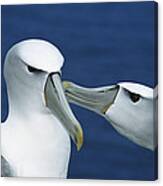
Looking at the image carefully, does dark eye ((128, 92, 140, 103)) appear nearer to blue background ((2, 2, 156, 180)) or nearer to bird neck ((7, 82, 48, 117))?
blue background ((2, 2, 156, 180))

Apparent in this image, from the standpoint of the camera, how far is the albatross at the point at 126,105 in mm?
2258

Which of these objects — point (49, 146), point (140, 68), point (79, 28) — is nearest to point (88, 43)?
point (79, 28)

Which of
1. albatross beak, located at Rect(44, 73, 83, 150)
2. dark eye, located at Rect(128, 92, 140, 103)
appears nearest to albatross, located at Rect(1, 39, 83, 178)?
albatross beak, located at Rect(44, 73, 83, 150)

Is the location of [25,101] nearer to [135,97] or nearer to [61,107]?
[61,107]

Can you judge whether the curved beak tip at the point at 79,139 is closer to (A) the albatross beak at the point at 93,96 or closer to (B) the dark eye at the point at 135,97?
(A) the albatross beak at the point at 93,96

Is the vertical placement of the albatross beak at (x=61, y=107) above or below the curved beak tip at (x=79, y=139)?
above

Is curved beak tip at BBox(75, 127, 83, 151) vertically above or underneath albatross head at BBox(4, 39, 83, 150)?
underneath

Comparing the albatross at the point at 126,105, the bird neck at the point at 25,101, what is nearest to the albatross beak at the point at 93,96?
the albatross at the point at 126,105

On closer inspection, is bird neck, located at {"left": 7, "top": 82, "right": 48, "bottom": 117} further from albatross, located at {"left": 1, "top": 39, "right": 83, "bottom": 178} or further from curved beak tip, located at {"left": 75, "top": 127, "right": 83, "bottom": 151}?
curved beak tip, located at {"left": 75, "top": 127, "right": 83, "bottom": 151}

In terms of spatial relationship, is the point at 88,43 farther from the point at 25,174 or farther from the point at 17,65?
the point at 25,174

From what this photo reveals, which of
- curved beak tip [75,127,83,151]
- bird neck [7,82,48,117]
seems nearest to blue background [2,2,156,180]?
curved beak tip [75,127,83,151]

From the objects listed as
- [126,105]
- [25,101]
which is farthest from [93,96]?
[25,101]

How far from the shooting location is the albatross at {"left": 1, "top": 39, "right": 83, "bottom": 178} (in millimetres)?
2328

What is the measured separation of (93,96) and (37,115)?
214 mm
